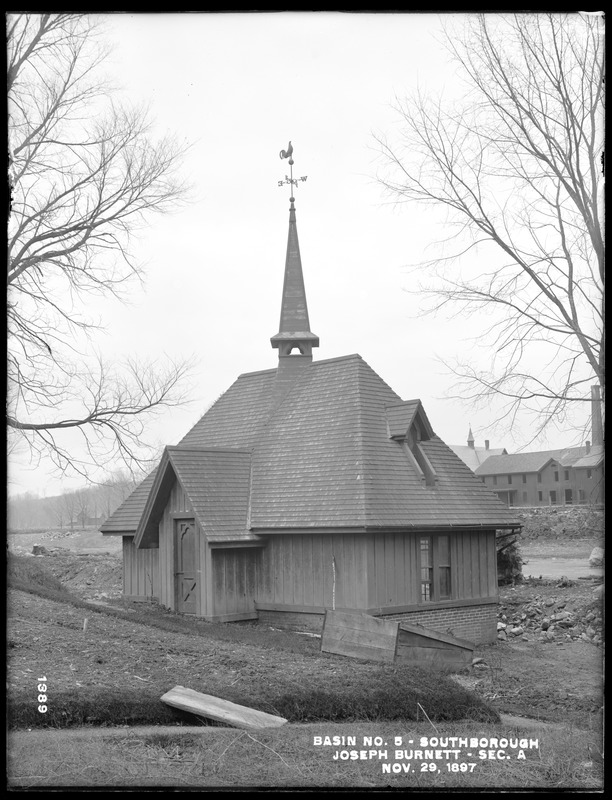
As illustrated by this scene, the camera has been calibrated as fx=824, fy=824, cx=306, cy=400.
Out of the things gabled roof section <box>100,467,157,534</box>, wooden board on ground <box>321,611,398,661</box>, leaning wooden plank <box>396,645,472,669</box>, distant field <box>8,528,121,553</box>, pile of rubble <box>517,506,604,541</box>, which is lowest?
distant field <box>8,528,121,553</box>

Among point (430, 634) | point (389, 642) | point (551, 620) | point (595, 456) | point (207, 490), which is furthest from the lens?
point (551, 620)

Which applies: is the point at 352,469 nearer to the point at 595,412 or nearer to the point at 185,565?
the point at 185,565

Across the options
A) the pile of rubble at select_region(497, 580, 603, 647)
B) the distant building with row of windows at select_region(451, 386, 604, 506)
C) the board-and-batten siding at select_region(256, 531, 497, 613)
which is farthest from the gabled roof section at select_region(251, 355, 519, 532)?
the distant building with row of windows at select_region(451, 386, 604, 506)

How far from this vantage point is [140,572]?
22781 mm

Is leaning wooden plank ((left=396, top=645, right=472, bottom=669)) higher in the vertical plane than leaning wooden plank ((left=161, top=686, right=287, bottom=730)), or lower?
lower

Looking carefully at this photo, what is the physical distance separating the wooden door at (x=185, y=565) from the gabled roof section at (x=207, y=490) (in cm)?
73

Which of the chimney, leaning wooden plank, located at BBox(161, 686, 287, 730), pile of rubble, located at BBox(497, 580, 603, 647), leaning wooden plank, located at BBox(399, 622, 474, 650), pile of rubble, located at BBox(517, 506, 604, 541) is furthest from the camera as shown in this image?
pile of rubble, located at BBox(517, 506, 604, 541)

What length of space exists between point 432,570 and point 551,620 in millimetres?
5143

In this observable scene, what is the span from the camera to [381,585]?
17984mm

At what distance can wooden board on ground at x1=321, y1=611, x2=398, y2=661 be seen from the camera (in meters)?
14.7

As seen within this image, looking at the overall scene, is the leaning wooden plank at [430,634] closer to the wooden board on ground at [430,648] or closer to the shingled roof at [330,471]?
the wooden board on ground at [430,648]

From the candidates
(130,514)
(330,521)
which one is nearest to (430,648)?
(330,521)

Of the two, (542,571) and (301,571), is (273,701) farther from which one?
(542,571)

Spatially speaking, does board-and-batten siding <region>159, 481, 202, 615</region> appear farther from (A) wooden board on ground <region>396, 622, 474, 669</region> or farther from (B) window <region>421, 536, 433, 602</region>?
(A) wooden board on ground <region>396, 622, 474, 669</region>
